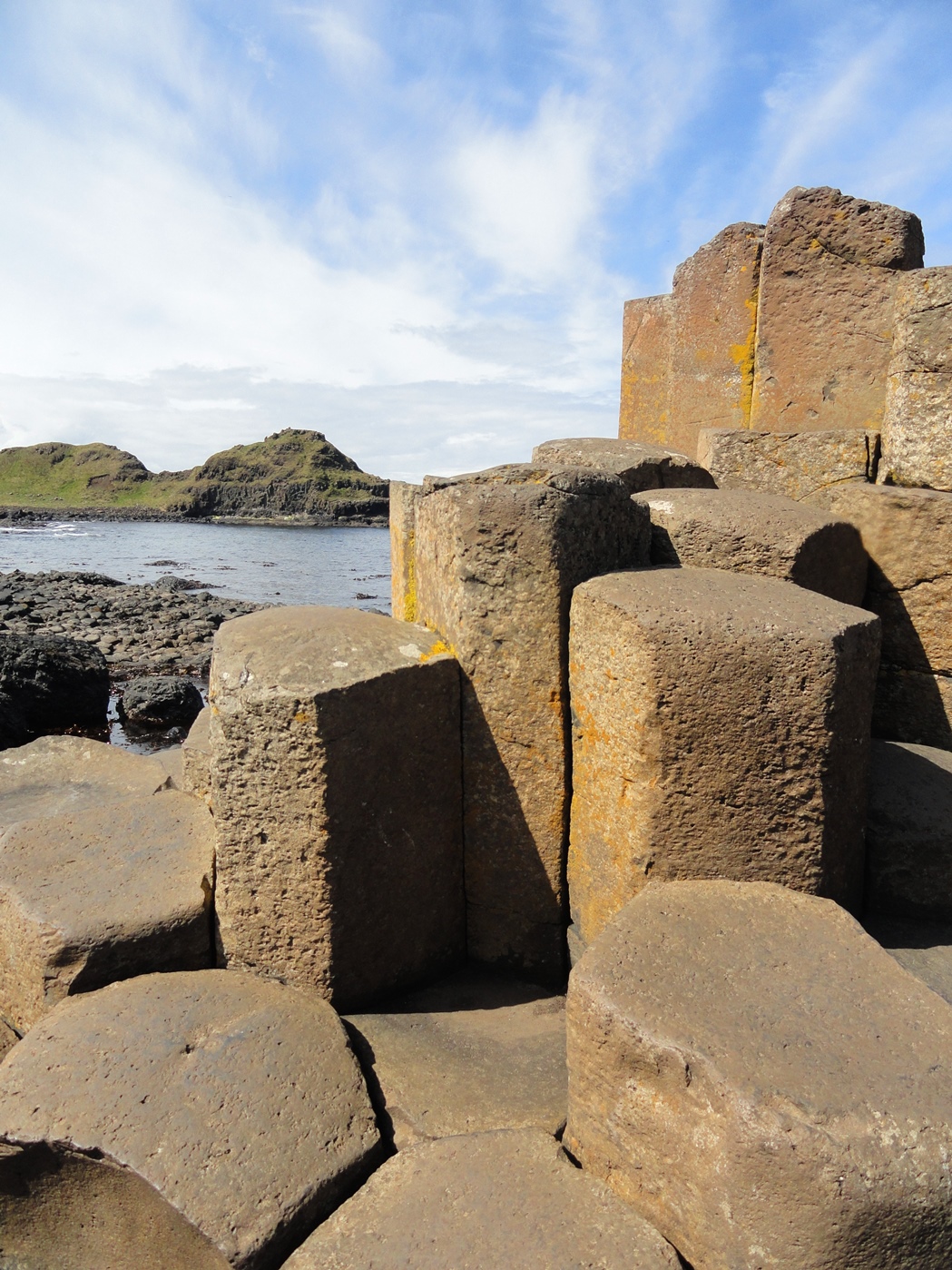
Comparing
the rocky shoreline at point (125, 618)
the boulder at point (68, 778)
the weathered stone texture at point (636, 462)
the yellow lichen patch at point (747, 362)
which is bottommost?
the rocky shoreline at point (125, 618)

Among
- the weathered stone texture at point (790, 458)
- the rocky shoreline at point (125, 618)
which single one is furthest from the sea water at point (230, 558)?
the weathered stone texture at point (790, 458)

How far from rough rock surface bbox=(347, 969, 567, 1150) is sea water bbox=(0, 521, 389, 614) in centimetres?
2475

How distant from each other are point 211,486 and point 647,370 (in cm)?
10903

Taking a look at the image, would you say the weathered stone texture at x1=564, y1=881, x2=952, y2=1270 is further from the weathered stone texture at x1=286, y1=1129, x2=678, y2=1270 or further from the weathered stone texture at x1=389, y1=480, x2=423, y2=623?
the weathered stone texture at x1=389, y1=480, x2=423, y2=623

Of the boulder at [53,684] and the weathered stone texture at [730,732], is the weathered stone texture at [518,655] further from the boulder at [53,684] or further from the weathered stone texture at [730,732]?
the boulder at [53,684]

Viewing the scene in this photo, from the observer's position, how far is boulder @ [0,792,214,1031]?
275 centimetres

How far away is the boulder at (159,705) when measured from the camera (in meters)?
11.4

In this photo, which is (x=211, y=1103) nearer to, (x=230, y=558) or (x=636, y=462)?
(x=636, y=462)

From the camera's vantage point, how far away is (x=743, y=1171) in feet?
5.55

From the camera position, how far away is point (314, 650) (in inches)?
109

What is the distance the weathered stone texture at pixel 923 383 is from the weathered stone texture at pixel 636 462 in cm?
82

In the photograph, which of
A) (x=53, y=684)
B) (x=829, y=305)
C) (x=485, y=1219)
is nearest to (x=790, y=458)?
(x=829, y=305)

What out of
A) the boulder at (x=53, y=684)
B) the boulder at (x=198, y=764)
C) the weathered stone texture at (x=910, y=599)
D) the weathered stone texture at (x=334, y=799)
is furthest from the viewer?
the boulder at (x=53, y=684)

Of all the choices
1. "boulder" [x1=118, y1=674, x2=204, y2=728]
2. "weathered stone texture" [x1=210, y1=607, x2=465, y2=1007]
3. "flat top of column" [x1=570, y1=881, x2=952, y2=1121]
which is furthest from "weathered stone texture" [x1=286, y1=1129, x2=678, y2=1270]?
"boulder" [x1=118, y1=674, x2=204, y2=728]
